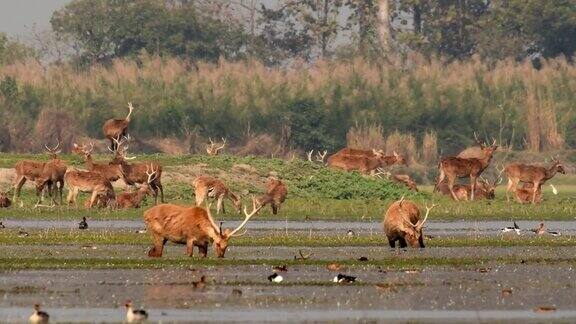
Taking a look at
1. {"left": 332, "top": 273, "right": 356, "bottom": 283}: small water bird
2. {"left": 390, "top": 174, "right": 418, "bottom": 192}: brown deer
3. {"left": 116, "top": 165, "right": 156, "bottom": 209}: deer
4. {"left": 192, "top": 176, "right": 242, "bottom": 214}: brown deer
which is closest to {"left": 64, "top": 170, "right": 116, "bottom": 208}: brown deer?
{"left": 116, "top": 165, "right": 156, "bottom": 209}: deer

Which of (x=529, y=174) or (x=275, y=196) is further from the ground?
(x=529, y=174)

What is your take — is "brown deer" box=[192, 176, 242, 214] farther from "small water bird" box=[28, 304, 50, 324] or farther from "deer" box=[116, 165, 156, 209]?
"small water bird" box=[28, 304, 50, 324]

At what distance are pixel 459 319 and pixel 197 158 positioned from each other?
32270 mm

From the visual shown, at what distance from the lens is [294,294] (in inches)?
960

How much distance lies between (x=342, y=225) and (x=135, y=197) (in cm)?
746

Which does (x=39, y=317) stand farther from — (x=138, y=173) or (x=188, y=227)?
(x=138, y=173)

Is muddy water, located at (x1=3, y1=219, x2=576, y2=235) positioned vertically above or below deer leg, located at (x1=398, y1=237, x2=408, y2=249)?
below

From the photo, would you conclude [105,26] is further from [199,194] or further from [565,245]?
[565,245]

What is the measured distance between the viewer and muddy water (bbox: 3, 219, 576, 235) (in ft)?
129

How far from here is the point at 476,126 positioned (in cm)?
7269

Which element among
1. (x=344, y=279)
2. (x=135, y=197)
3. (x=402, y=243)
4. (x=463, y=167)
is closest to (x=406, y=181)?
(x=463, y=167)

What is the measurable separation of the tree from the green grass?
48.6 meters

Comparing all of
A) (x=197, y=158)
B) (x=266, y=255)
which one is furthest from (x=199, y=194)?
(x=266, y=255)

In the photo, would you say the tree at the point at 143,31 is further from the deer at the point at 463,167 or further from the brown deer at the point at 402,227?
the brown deer at the point at 402,227
